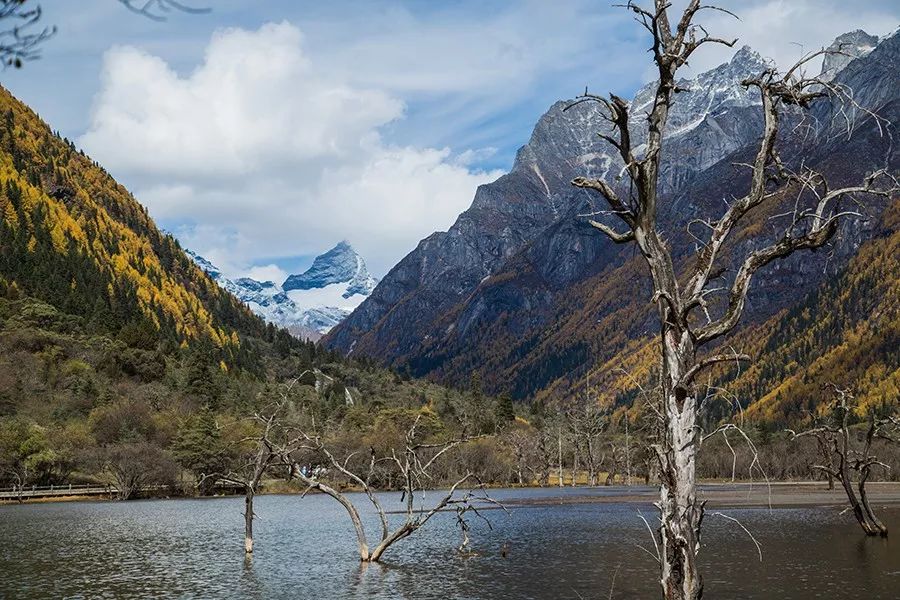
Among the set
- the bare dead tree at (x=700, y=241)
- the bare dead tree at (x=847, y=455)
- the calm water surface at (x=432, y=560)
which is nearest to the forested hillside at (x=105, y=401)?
the calm water surface at (x=432, y=560)

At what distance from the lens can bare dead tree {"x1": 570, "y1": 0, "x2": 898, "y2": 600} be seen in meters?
11.9

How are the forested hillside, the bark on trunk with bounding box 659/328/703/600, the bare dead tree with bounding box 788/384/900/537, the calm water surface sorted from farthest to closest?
the forested hillside < the bare dead tree with bounding box 788/384/900/537 < the calm water surface < the bark on trunk with bounding box 659/328/703/600

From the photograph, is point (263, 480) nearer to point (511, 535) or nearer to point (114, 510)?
point (114, 510)

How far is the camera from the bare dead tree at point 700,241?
1185 centimetres

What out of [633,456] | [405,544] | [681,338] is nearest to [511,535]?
[405,544]

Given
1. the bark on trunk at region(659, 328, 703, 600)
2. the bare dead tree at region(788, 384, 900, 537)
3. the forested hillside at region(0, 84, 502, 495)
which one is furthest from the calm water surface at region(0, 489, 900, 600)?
the forested hillside at region(0, 84, 502, 495)

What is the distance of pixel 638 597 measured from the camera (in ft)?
117

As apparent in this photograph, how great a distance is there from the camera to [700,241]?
40.7 ft

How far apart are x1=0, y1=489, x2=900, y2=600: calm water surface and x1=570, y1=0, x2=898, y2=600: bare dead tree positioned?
38.0 feet

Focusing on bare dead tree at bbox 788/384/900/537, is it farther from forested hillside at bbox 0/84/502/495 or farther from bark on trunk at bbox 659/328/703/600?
forested hillside at bbox 0/84/502/495

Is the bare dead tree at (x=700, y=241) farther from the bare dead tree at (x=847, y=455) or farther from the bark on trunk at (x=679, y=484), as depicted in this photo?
the bare dead tree at (x=847, y=455)

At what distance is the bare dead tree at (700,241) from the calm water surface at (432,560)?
11585 millimetres

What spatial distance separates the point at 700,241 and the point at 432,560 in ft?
137

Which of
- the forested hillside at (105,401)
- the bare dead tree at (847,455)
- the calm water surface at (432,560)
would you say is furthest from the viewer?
the forested hillside at (105,401)
